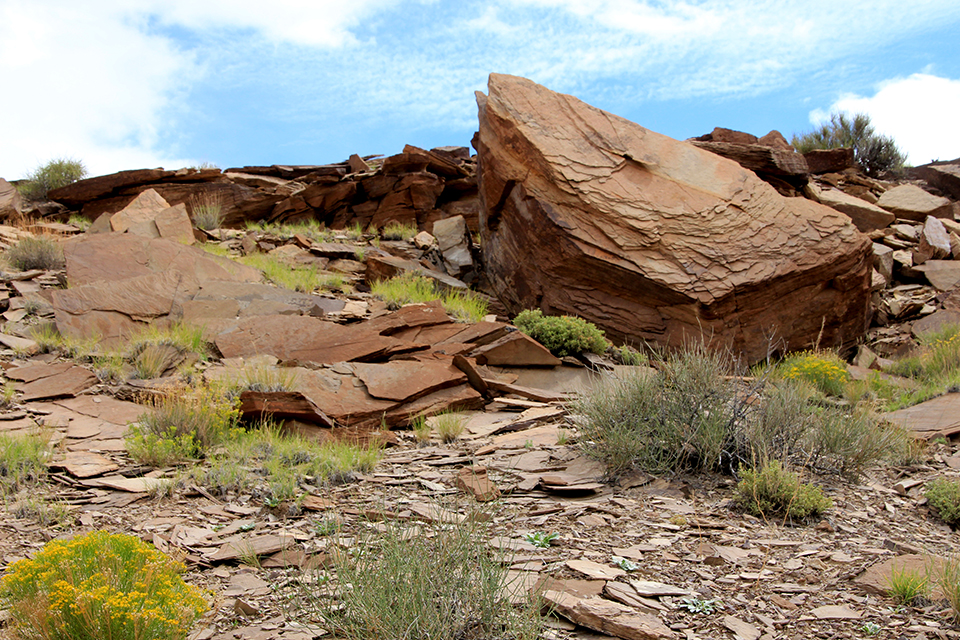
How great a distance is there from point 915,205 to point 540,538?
58.1ft

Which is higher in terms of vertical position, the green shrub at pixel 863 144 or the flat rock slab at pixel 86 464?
the green shrub at pixel 863 144

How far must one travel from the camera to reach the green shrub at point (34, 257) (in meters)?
11.4

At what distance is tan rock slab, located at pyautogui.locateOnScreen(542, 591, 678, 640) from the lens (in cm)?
289

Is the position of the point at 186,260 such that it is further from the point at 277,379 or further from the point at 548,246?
the point at 548,246

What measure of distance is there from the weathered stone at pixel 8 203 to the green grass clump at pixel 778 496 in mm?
17222

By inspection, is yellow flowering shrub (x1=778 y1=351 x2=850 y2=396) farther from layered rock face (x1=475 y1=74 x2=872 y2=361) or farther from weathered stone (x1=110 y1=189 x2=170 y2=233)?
weathered stone (x1=110 y1=189 x2=170 y2=233)

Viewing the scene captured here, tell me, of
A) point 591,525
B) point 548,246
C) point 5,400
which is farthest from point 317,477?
point 548,246

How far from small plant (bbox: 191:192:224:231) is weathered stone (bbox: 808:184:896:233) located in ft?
47.2

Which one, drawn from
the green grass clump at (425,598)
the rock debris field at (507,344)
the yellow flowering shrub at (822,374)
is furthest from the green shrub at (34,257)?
the yellow flowering shrub at (822,374)

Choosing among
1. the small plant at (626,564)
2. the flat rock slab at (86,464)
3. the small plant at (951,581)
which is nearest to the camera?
the small plant at (951,581)

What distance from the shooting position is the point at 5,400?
7008 mm

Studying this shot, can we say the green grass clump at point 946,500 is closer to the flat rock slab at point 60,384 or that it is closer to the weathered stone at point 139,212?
the flat rock slab at point 60,384

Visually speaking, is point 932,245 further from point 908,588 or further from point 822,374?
point 908,588

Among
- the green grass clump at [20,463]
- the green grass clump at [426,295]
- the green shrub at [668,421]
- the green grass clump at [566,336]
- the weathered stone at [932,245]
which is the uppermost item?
the weathered stone at [932,245]
